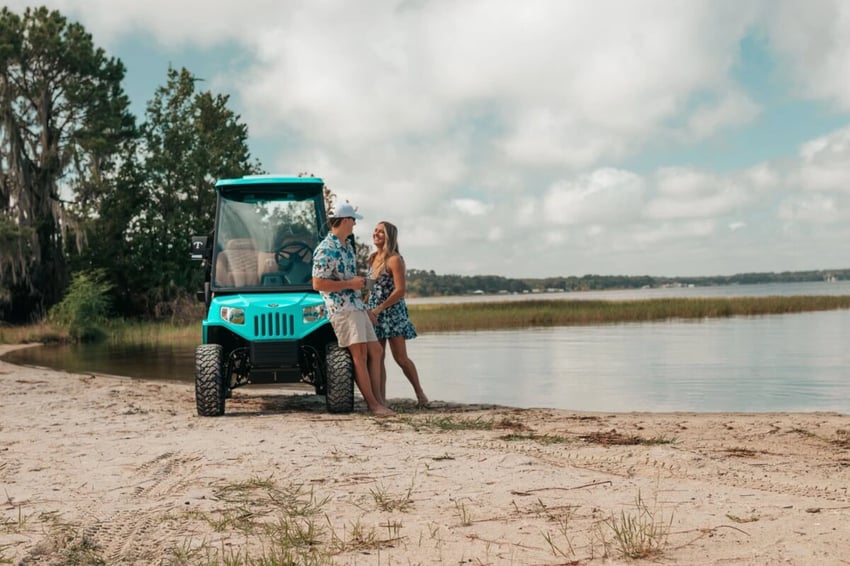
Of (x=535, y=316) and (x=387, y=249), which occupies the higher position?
(x=387, y=249)

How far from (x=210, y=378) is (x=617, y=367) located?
11.0 metres

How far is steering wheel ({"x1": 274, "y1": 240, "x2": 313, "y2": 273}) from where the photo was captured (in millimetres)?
9922

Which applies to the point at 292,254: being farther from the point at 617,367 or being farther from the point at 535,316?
the point at 535,316

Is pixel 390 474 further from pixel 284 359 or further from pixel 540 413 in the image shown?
pixel 540 413

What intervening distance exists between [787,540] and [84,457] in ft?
16.8

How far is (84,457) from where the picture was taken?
6.84 metres

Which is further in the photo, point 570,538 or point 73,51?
point 73,51

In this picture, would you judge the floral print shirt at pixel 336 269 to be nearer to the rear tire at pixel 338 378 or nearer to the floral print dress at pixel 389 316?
the rear tire at pixel 338 378

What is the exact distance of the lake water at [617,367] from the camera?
1324 centimetres

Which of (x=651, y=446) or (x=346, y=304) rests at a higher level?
(x=346, y=304)

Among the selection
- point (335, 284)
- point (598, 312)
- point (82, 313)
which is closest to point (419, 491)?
point (335, 284)

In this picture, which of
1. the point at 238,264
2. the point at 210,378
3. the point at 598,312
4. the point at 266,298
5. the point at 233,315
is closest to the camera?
the point at 210,378

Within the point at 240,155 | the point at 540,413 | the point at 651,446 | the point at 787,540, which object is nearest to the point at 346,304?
the point at 540,413

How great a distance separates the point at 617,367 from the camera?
18.2 m
